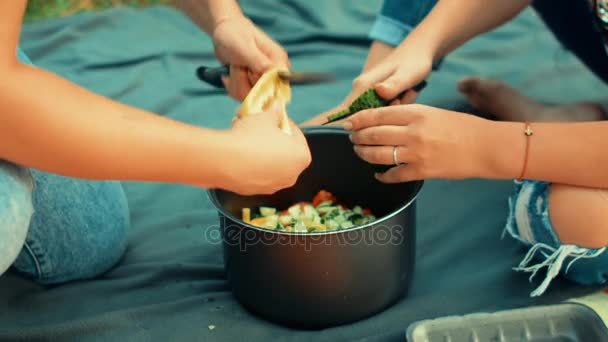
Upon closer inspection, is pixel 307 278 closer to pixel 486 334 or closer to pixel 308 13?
pixel 486 334

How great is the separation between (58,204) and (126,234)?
0.15 m

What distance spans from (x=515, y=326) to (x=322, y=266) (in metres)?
0.25

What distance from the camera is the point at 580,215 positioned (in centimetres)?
86

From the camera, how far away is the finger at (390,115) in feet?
2.79

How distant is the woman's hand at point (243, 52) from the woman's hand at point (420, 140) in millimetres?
197

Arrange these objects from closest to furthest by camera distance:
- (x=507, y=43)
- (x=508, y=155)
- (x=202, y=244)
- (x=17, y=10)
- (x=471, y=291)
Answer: (x=17, y=10) < (x=508, y=155) < (x=471, y=291) < (x=202, y=244) < (x=507, y=43)

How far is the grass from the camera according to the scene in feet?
6.67

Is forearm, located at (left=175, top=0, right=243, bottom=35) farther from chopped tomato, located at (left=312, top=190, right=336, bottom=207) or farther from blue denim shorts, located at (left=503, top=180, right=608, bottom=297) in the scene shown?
blue denim shorts, located at (left=503, top=180, right=608, bottom=297)

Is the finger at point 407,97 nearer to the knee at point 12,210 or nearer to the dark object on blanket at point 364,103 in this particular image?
the dark object on blanket at point 364,103

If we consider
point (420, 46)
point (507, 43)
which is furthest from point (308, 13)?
point (420, 46)

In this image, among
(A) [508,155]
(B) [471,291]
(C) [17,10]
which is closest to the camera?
(C) [17,10]

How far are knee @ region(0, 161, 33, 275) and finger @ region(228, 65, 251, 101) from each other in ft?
1.20

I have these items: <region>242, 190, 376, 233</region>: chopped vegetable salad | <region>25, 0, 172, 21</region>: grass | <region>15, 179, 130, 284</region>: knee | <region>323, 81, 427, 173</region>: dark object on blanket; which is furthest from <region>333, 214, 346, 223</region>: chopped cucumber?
<region>25, 0, 172, 21</region>: grass

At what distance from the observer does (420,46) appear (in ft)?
3.46
